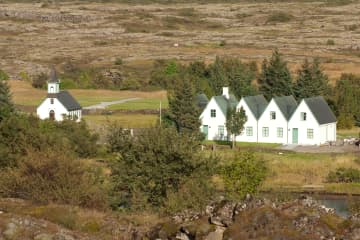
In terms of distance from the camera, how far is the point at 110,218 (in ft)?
84.6

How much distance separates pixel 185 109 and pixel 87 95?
3132cm

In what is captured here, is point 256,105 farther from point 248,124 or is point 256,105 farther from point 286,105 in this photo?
point 286,105

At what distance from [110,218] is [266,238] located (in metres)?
7.16

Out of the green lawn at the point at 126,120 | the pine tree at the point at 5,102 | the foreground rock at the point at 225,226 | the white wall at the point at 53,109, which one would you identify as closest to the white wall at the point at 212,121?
the green lawn at the point at 126,120

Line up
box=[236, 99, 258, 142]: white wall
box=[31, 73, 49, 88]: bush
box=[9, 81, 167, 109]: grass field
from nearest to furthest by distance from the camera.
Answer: box=[236, 99, 258, 142]: white wall
box=[9, 81, 167, 109]: grass field
box=[31, 73, 49, 88]: bush

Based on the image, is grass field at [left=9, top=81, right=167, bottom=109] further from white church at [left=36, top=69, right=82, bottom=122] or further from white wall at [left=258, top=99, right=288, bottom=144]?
white wall at [left=258, top=99, right=288, bottom=144]

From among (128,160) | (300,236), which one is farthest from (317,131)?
(300,236)

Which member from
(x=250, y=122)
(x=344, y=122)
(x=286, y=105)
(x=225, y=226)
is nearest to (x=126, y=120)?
(x=250, y=122)

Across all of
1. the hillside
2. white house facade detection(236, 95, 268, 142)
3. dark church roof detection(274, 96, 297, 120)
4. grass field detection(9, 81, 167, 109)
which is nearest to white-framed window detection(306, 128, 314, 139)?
dark church roof detection(274, 96, 297, 120)

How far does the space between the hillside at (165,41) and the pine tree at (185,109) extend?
4075 centimetres

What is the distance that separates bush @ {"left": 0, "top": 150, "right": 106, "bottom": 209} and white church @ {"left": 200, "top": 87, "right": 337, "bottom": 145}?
31.4m

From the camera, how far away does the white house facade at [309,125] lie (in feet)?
208

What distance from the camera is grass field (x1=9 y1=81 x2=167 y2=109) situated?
87.2 m

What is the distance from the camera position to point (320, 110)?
65125mm
